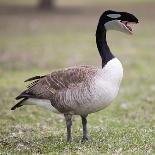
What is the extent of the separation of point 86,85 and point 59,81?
744mm

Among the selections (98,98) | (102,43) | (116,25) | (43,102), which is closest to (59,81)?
(43,102)

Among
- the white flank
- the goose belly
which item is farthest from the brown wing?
the goose belly

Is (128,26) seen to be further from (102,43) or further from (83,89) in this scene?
(83,89)

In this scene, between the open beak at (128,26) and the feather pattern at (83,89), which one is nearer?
the feather pattern at (83,89)

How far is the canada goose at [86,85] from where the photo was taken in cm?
1069

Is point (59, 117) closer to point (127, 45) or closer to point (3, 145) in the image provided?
point (3, 145)

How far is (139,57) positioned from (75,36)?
8.88 m

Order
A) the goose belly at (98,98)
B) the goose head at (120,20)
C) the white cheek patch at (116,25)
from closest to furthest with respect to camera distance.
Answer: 1. the goose belly at (98,98)
2. the goose head at (120,20)
3. the white cheek patch at (116,25)

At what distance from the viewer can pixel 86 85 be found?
35.3 ft

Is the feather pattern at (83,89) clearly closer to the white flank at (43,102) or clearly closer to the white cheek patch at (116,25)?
the white flank at (43,102)

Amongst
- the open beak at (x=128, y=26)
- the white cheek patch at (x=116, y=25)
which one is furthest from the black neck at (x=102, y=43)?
the open beak at (x=128, y=26)

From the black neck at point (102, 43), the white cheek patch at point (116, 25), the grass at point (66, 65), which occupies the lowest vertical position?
the grass at point (66, 65)

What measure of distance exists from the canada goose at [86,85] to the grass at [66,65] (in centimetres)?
76

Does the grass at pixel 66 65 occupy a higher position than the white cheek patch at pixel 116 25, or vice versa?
the white cheek patch at pixel 116 25
